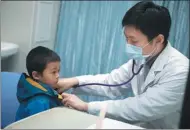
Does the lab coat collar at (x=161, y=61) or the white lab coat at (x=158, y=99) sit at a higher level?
the lab coat collar at (x=161, y=61)

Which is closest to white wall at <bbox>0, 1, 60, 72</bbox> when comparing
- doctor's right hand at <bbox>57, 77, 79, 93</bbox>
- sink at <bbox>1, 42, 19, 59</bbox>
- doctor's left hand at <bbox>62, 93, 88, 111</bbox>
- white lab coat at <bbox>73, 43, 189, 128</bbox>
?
sink at <bbox>1, 42, 19, 59</bbox>

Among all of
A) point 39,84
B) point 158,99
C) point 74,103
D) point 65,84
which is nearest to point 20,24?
point 65,84

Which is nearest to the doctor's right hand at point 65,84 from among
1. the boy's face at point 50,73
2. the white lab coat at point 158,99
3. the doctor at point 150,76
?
the doctor at point 150,76

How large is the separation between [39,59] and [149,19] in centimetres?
49

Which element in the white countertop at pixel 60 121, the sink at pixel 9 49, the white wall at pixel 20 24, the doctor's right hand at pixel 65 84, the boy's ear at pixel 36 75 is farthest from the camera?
the white wall at pixel 20 24

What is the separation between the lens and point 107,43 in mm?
2062

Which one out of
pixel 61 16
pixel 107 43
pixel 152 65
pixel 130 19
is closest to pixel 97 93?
pixel 152 65

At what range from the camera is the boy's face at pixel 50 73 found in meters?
1.05

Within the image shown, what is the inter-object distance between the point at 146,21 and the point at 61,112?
53cm

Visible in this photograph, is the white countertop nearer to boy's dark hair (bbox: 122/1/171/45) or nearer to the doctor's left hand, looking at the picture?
the doctor's left hand

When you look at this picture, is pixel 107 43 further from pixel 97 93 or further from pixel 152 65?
pixel 152 65

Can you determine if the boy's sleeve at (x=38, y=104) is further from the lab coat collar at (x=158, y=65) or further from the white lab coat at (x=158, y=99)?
the lab coat collar at (x=158, y=65)

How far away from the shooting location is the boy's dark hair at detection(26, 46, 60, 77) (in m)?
1.04

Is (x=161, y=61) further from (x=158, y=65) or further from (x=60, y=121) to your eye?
(x=60, y=121)
